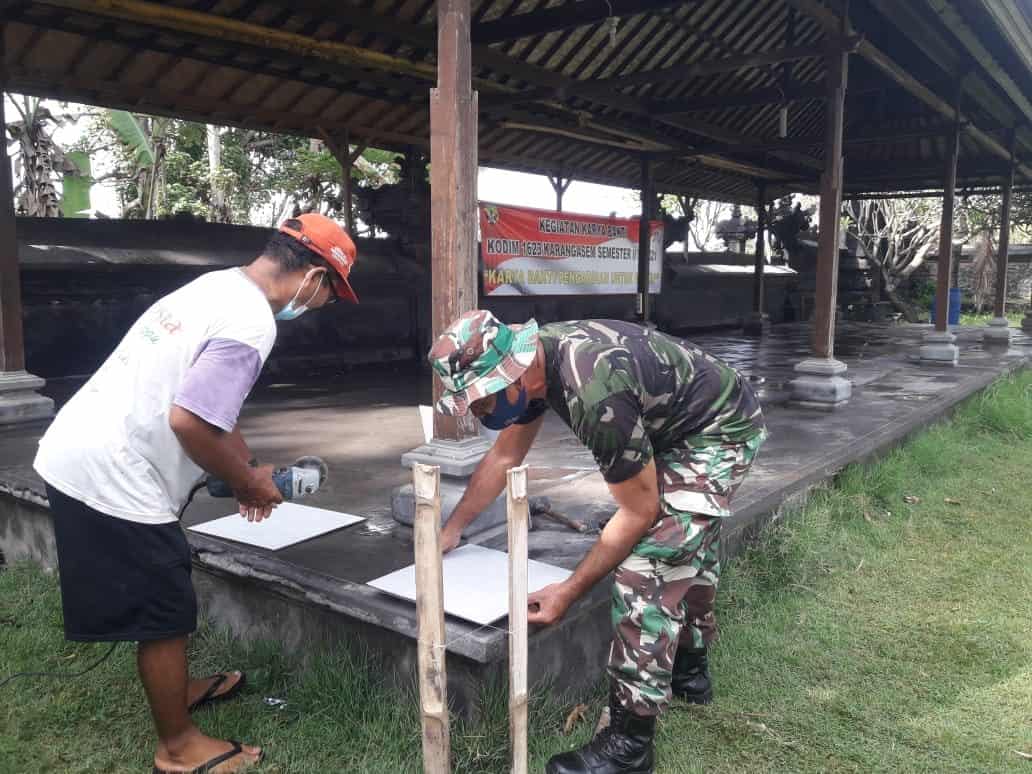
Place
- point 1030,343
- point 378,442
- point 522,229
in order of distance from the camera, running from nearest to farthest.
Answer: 1. point 378,442
2. point 522,229
3. point 1030,343

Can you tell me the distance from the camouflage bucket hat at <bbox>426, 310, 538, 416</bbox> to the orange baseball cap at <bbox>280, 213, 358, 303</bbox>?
1.34ft

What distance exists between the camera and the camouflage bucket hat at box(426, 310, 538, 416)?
209 cm

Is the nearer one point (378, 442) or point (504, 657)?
point (504, 657)

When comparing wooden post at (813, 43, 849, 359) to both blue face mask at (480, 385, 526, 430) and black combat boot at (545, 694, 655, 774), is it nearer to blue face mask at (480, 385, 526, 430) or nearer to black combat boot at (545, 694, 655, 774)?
blue face mask at (480, 385, 526, 430)

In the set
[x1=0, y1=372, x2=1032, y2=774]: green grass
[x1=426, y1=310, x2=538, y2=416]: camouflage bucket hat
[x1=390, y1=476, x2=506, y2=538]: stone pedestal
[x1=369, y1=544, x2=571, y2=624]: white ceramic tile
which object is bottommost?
[x1=0, y1=372, x2=1032, y2=774]: green grass

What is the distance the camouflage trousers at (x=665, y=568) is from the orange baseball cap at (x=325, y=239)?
3.58ft

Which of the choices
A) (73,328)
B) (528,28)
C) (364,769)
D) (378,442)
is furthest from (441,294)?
(73,328)

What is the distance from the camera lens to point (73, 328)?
6.88 meters

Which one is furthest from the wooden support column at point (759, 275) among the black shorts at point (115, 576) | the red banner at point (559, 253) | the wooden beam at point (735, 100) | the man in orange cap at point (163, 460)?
the black shorts at point (115, 576)

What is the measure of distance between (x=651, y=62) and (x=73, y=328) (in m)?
6.04

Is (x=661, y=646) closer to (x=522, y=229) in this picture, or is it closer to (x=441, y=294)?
(x=441, y=294)

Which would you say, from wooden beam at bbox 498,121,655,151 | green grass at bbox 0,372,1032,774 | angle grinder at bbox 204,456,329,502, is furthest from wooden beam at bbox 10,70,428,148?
angle grinder at bbox 204,456,329,502

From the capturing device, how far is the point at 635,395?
2.17 m

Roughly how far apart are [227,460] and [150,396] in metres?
0.27
